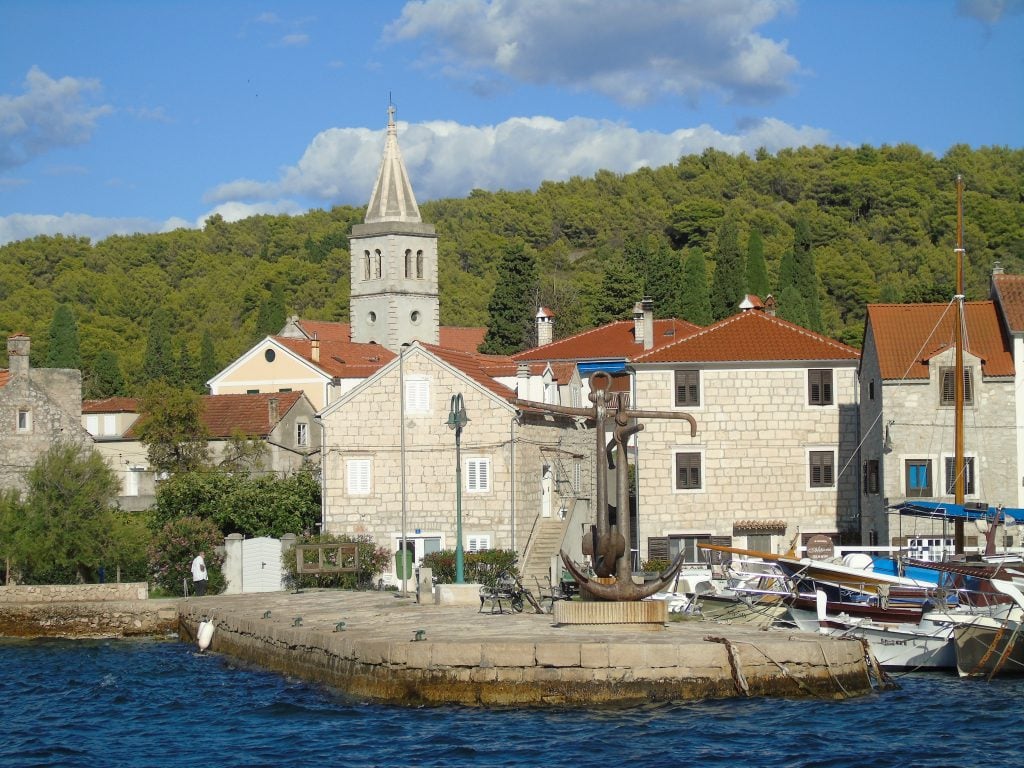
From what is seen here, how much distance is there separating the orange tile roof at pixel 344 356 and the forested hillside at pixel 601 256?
13.2 m

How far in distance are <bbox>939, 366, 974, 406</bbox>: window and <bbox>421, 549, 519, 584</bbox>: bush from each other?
14.2 meters

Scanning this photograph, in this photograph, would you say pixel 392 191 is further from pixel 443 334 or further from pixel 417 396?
pixel 417 396

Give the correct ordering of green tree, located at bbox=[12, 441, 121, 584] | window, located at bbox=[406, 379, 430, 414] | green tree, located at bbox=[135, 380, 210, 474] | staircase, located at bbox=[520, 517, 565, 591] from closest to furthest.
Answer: green tree, located at bbox=[12, 441, 121, 584], staircase, located at bbox=[520, 517, 565, 591], window, located at bbox=[406, 379, 430, 414], green tree, located at bbox=[135, 380, 210, 474]

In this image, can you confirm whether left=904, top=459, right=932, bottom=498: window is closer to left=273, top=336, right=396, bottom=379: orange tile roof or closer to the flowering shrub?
the flowering shrub

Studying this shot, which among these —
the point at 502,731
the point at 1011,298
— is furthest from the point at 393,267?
the point at 502,731

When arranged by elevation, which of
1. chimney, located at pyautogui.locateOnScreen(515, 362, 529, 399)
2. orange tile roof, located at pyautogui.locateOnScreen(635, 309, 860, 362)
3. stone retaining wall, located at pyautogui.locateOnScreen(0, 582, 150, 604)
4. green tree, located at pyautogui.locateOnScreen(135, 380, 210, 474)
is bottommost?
stone retaining wall, located at pyautogui.locateOnScreen(0, 582, 150, 604)

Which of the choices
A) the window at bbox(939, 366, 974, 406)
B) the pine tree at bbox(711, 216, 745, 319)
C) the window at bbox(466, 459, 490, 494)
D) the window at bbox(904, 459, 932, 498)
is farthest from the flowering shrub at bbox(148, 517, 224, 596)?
the pine tree at bbox(711, 216, 745, 319)

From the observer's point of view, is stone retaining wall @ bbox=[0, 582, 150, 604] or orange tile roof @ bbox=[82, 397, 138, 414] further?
orange tile roof @ bbox=[82, 397, 138, 414]

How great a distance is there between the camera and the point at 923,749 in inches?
930

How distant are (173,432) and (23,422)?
6923mm

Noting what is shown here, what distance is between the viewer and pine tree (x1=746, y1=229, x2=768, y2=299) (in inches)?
3767

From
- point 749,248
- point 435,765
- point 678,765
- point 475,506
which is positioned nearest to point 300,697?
point 435,765

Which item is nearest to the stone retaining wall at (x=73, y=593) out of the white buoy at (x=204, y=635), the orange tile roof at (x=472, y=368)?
the white buoy at (x=204, y=635)

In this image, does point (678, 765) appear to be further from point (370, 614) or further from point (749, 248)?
point (749, 248)
